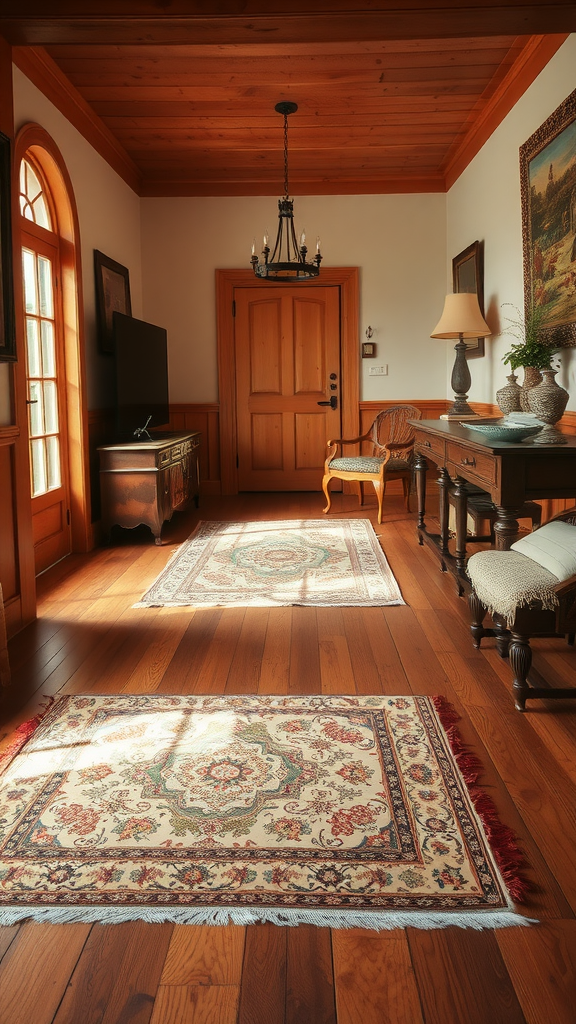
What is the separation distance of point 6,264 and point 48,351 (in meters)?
1.52

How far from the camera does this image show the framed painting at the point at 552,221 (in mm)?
3777

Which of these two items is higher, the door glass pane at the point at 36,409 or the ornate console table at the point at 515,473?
the door glass pane at the point at 36,409

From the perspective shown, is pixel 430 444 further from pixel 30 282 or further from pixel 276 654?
pixel 30 282

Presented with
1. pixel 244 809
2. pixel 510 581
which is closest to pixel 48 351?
pixel 510 581

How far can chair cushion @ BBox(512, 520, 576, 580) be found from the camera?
2.41 meters

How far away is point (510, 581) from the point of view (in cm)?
246

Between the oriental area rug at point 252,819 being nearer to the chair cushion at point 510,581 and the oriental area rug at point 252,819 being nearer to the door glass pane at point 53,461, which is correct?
the chair cushion at point 510,581

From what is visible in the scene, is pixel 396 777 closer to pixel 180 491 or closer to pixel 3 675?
pixel 3 675

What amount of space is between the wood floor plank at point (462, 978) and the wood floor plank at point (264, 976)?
9.5 inches

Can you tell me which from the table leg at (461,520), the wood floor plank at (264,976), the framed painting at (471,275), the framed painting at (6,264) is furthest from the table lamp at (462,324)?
the wood floor plank at (264,976)

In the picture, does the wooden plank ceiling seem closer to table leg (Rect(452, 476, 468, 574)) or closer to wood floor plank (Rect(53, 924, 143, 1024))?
table leg (Rect(452, 476, 468, 574))


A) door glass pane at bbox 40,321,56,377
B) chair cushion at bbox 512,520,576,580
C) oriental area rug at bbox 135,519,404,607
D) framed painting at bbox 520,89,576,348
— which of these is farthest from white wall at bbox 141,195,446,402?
chair cushion at bbox 512,520,576,580

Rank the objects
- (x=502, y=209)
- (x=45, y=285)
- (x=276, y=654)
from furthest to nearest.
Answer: (x=502, y=209)
(x=45, y=285)
(x=276, y=654)

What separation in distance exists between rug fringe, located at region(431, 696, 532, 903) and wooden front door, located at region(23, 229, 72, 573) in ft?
9.99
